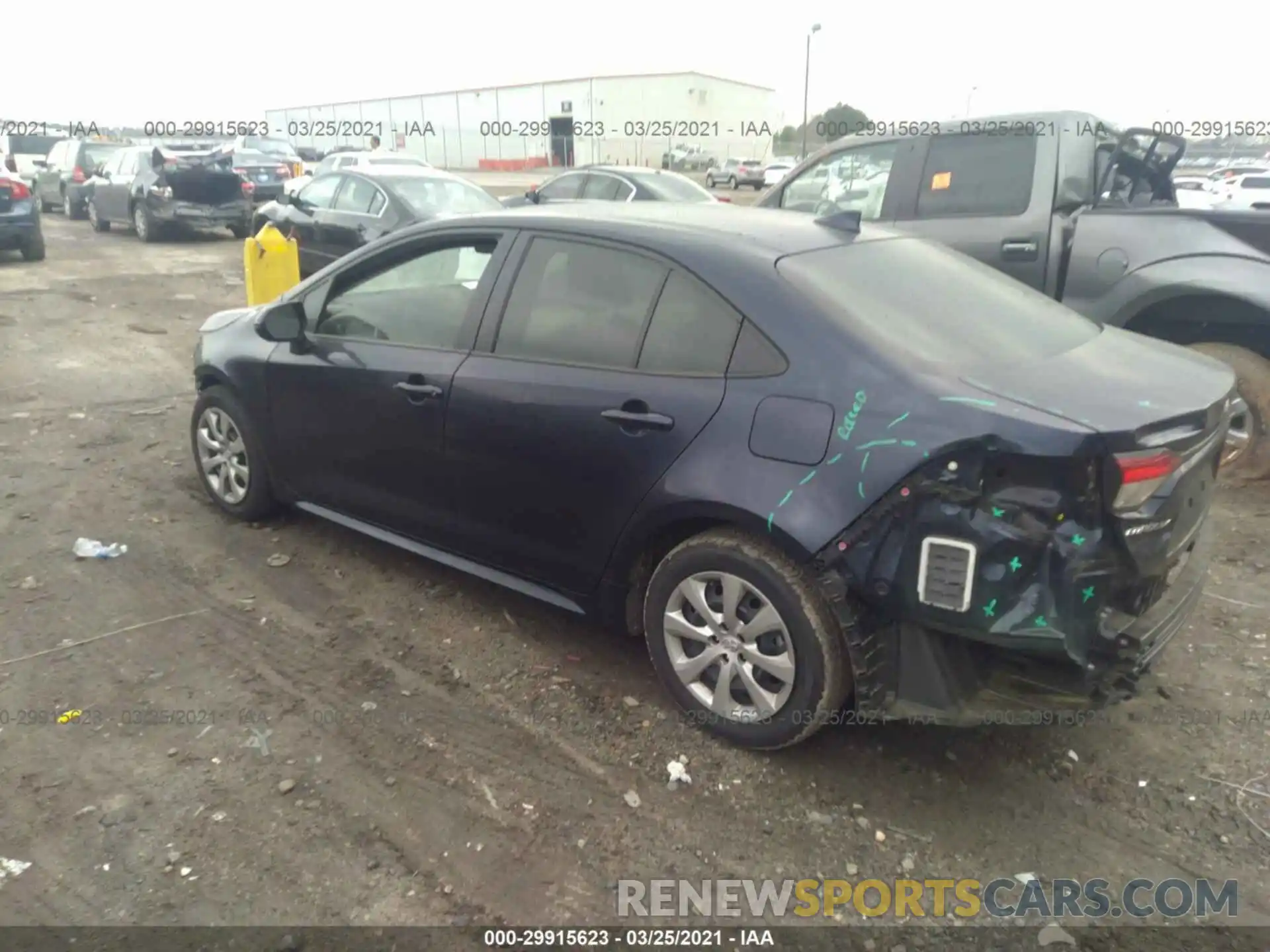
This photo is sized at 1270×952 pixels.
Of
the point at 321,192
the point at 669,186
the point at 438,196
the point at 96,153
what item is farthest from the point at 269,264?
the point at 96,153

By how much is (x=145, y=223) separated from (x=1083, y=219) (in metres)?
16.4

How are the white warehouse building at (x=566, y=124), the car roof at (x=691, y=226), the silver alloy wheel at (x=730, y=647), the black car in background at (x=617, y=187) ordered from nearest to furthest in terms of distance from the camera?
the silver alloy wheel at (x=730, y=647) → the car roof at (x=691, y=226) → the black car in background at (x=617, y=187) → the white warehouse building at (x=566, y=124)

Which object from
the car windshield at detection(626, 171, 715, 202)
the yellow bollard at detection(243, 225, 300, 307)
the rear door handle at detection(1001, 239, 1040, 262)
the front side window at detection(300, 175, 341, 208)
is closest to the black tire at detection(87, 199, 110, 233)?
the front side window at detection(300, 175, 341, 208)

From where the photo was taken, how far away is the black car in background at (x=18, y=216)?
43.7ft

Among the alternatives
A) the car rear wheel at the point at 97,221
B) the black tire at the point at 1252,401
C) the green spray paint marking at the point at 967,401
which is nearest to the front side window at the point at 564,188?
the black tire at the point at 1252,401

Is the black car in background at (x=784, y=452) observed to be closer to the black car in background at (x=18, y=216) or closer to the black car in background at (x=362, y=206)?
the black car in background at (x=362, y=206)

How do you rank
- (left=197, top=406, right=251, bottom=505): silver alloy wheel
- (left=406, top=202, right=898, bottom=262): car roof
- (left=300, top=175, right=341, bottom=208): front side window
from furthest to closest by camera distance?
(left=300, top=175, right=341, bottom=208): front side window
(left=197, top=406, right=251, bottom=505): silver alloy wheel
(left=406, top=202, right=898, bottom=262): car roof

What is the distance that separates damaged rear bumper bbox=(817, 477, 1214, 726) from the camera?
2.69 m

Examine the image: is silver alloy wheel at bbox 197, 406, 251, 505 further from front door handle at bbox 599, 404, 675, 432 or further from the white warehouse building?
the white warehouse building

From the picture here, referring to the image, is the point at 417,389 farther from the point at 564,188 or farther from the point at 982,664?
the point at 564,188

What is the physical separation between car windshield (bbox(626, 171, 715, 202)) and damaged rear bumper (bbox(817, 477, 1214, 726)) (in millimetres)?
9777

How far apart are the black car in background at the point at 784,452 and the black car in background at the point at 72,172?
64.4ft

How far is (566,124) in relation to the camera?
212 feet

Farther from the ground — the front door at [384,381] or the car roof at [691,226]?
the car roof at [691,226]
